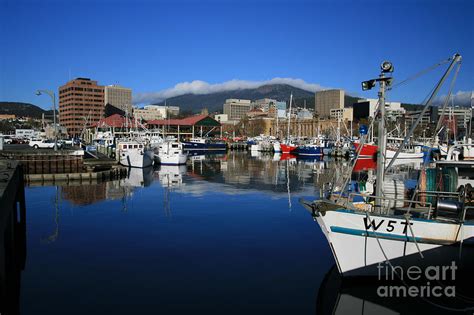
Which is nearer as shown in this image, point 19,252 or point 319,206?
point 319,206

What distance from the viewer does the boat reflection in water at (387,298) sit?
469 inches

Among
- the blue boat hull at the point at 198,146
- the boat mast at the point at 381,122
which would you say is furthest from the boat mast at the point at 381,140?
the blue boat hull at the point at 198,146

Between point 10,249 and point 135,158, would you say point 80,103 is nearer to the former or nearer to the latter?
point 135,158

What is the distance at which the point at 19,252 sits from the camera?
58.0 ft

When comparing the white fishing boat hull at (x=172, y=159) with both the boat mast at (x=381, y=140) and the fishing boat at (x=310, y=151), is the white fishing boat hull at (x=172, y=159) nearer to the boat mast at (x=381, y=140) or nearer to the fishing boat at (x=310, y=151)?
the fishing boat at (x=310, y=151)

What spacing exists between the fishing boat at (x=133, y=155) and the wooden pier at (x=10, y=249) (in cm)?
3462

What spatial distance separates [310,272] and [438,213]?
194 inches

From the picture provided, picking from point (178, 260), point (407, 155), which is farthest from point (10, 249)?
point (407, 155)

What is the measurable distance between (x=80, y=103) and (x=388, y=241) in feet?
649

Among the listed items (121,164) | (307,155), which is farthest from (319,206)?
(307,155)

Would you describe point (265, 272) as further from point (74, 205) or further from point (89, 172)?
point (89, 172)

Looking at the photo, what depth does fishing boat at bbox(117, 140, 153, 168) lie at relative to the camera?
56656 millimetres

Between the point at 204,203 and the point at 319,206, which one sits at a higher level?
the point at 319,206

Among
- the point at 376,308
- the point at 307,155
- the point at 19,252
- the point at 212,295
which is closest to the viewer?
the point at 376,308
